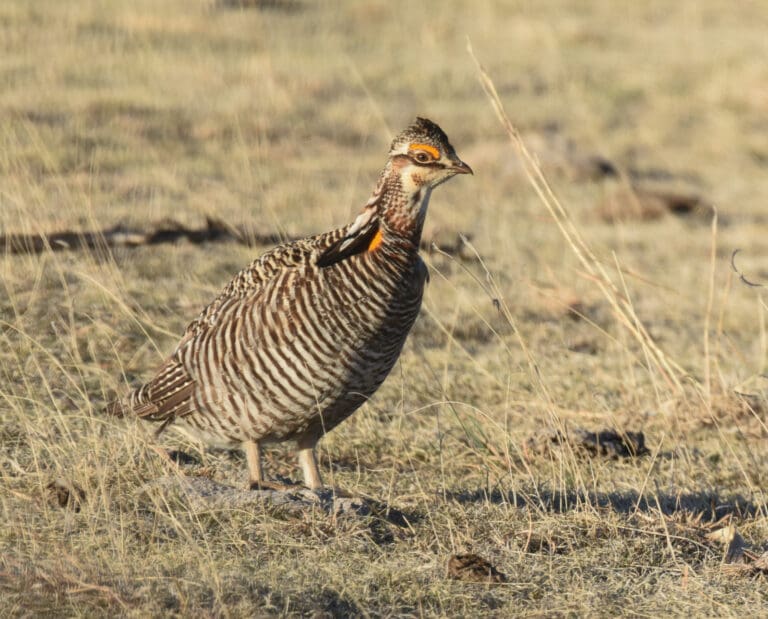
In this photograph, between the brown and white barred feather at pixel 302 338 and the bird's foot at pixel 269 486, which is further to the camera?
the bird's foot at pixel 269 486

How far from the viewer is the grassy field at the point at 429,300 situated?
3855 millimetres

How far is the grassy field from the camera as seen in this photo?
3.86 m

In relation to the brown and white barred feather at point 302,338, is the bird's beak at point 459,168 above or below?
above

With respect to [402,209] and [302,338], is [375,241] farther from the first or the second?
[302,338]

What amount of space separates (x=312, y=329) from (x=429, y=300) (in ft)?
10.7

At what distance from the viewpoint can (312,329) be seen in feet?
13.8

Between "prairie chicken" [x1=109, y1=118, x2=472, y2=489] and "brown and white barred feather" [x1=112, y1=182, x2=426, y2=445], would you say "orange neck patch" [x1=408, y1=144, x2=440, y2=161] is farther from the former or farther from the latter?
"brown and white barred feather" [x1=112, y1=182, x2=426, y2=445]

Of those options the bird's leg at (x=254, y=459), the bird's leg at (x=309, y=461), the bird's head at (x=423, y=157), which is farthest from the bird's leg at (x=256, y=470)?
the bird's head at (x=423, y=157)

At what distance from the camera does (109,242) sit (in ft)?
24.4

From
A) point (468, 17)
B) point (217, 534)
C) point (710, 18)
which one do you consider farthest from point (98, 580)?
point (710, 18)

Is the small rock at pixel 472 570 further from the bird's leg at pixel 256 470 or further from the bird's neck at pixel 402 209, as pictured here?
the bird's neck at pixel 402 209

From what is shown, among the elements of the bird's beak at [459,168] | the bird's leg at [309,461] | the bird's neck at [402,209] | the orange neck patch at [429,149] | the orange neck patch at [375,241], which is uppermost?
the orange neck patch at [429,149]

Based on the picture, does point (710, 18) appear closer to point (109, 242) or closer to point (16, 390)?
point (109, 242)

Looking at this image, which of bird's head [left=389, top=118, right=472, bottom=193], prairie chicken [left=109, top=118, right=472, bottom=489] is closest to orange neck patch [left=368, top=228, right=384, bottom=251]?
prairie chicken [left=109, top=118, right=472, bottom=489]
